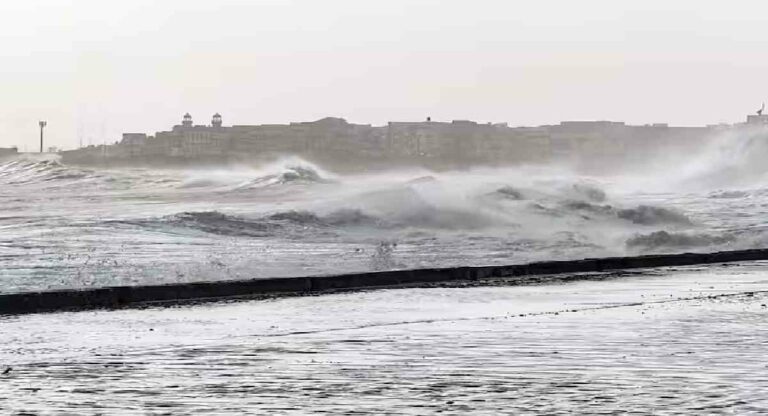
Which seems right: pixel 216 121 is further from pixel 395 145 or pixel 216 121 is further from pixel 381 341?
pixel 381 341

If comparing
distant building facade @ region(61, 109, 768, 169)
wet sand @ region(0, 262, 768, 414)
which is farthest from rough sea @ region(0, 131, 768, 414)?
distant building facade @ region(61, 109, 768, 169)

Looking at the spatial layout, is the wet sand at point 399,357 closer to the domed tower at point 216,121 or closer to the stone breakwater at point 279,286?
the stone breakwater at point 279,286

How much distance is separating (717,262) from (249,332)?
10492 millimetres

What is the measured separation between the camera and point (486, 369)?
667 centimetres

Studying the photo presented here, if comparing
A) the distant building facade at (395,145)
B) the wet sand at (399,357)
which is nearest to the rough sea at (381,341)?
the wet sand at (399,357)

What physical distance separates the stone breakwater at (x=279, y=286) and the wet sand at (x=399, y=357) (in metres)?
0.46

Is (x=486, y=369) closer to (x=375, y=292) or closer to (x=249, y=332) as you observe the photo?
(x=249, y=332)

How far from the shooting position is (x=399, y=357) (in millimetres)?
7254

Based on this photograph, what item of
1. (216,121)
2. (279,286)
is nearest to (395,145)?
(216,121)

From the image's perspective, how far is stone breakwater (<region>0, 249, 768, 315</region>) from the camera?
10719mm

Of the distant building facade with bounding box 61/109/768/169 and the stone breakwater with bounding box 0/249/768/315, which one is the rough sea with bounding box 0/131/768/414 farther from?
the distant building facade with bounding box 61/109/768/169

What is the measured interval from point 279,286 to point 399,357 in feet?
17.7

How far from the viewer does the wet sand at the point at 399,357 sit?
5625 mm

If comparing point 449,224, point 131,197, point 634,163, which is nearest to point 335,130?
point 634,163
